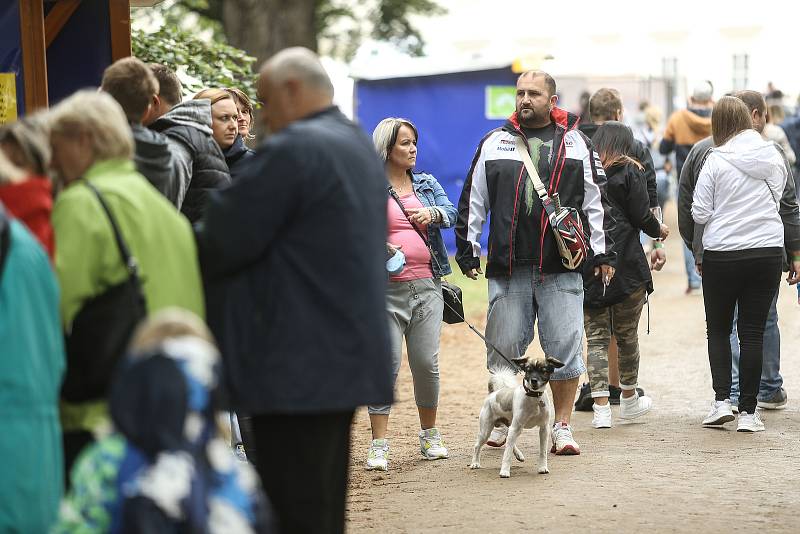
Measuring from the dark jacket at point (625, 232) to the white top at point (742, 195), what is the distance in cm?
52

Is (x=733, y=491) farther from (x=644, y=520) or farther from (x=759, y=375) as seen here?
(x=759, y=375)

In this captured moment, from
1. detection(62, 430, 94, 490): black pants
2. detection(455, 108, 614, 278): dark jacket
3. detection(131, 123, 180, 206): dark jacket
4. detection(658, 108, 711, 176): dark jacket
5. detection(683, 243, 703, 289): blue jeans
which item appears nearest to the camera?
detection(62, 430, 94, 490): black pants

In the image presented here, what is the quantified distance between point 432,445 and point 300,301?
12.9 ft

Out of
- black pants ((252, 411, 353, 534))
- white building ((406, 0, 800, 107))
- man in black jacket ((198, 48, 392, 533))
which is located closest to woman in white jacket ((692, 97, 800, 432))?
man in black jacket ((198, 48, 392, 533))

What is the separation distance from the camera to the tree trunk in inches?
839

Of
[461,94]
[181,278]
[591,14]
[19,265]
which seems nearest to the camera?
[19,265]

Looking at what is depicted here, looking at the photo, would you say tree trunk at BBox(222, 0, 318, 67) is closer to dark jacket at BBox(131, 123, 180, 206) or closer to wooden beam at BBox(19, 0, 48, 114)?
wooden beam at BBox(19, 0, 48, 114)

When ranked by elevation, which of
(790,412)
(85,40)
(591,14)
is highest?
(591,14)

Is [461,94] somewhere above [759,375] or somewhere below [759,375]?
above

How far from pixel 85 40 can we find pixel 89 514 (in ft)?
18.6

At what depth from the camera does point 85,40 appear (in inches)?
339

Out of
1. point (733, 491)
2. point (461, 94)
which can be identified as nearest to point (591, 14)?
point (461, 94)

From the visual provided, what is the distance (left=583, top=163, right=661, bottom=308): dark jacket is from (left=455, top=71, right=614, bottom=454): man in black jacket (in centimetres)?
105

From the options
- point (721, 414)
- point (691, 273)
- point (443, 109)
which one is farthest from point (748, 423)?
point (443, 109)
